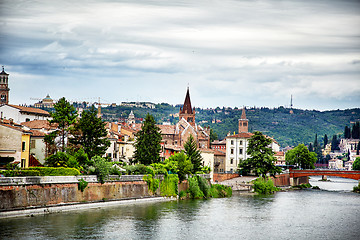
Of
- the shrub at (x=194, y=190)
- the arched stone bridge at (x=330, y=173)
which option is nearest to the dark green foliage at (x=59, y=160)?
the shrub at (x=194, y=190)

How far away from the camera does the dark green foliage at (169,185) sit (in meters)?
71.6

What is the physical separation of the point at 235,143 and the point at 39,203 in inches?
3530

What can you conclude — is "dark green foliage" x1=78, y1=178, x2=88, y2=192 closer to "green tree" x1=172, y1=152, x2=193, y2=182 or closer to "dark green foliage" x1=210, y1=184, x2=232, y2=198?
"green tree" x1=172, y1=152, x2=193, y2=182

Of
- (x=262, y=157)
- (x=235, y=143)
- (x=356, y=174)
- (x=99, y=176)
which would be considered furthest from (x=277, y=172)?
(x=99, y=176)

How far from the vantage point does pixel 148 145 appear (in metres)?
84.2

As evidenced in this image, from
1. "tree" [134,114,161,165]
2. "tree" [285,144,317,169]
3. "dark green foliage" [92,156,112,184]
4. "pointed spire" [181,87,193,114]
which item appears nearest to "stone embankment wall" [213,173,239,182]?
"tree" [134,114,161,165]

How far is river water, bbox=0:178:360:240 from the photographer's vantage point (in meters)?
43.8

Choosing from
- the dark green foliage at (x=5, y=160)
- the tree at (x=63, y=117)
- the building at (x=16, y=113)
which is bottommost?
the dark green foliage at (x=5, y=160)

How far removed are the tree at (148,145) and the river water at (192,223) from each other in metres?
15.0

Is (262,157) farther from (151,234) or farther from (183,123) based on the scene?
(151,234)

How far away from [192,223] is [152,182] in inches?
698

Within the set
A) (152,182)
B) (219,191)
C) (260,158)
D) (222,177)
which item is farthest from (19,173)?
(260,158)

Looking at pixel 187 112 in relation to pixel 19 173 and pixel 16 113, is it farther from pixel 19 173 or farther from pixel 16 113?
pixel 19 173

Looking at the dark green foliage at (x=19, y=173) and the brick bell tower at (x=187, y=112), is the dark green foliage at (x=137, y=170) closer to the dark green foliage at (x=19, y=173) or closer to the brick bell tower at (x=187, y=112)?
the dark green foliage at (x=19, y=173)
